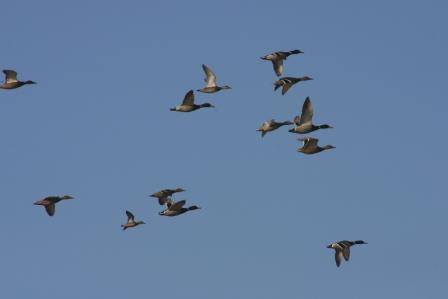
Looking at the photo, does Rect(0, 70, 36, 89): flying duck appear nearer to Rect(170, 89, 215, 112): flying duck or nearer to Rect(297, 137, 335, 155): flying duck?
Rect(170, 89, 215, 112): flying duck

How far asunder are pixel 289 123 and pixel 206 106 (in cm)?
548

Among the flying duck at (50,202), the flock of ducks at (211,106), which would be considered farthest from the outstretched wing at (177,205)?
the flying duck at (50,202)

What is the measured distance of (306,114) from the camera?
72.4m

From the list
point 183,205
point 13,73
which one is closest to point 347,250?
point 183,205

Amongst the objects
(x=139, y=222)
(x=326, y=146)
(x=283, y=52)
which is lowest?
(x=139, y=222)

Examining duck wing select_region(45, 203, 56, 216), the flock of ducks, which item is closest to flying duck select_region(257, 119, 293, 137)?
the flock of ducks

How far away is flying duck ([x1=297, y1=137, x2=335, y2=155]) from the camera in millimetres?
73938

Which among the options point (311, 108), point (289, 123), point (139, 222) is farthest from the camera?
point (139, 222)

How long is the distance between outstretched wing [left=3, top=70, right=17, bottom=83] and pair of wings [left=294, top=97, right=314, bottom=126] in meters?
18.1

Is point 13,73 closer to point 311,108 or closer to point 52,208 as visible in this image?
point 52,208

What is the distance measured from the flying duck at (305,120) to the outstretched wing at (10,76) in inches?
712

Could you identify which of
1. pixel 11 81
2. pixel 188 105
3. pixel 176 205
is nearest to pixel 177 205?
pixel 176 205

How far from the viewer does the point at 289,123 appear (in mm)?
77000

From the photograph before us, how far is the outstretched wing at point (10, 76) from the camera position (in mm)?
78188
